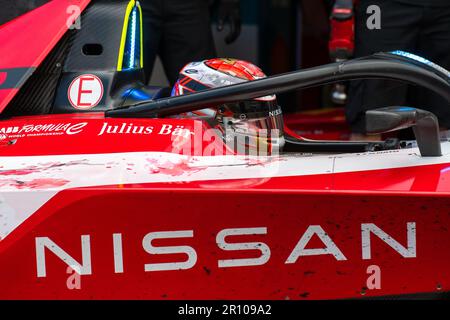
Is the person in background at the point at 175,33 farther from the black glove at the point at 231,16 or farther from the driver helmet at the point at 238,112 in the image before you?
the driver helmet at the point at 238,112

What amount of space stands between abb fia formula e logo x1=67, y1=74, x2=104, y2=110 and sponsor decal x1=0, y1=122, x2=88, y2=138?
0.99 feet

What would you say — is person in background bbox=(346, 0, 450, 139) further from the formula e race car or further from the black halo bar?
the formula e race car

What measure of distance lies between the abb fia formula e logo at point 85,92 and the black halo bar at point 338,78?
455 mm

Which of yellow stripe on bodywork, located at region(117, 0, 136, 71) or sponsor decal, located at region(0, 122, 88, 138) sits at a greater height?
yellow stripe on bodywork, located at region(117, 0, 136, 71)

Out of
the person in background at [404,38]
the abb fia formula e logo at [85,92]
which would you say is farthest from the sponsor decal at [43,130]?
the person in background at [404,38]

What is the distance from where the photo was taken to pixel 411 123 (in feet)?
7.80

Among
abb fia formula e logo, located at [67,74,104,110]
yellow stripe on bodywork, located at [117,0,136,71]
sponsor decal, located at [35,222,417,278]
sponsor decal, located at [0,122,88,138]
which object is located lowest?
sponsor decal, located at [35,222,417,278]

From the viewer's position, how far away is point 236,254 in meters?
2.15

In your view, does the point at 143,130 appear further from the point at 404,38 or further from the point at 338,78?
the point at 404,38

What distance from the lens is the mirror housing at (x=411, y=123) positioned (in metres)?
2.34

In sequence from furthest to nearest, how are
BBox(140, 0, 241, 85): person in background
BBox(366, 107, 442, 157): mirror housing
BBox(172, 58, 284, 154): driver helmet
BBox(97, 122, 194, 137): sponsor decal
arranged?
BBox(140, 0, 241, 85): person in background, BBox(172, 58, 284, 154): driver helmet, BBox(97, 122, 194, 137): sponsor decal, BBox(366, 107, 442, 157): mirror housing

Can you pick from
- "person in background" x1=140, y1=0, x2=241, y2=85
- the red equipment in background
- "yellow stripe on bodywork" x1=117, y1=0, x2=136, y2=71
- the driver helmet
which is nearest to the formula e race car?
the driver helmet

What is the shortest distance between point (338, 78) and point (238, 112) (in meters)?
0.45

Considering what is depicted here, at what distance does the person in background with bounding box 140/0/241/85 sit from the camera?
4430 mm
